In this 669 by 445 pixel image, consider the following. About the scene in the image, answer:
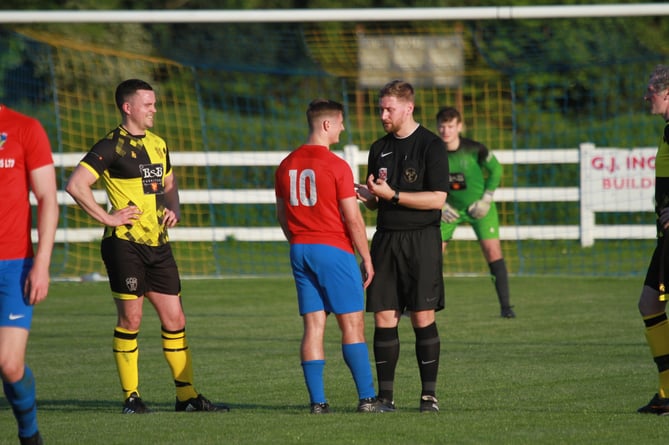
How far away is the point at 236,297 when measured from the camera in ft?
46.8

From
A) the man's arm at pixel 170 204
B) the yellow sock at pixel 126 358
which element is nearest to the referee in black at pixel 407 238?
→ the man's arm at pixel 170 204

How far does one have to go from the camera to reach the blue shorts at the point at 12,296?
212 inches

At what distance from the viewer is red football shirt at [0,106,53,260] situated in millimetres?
5430

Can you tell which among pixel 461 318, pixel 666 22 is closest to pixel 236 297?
pixel 461 318

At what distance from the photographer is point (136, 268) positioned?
7.17 meters

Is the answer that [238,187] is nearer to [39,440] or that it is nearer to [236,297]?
[236,297]

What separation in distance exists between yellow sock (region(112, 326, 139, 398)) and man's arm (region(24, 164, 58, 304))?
1.93 metres

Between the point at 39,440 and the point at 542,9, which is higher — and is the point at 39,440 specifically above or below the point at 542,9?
below

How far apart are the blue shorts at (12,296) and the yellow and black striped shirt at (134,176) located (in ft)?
5.59

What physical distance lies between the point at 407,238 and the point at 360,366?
82cm

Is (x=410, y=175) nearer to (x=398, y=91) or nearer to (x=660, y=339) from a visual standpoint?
(x=398, y=91)

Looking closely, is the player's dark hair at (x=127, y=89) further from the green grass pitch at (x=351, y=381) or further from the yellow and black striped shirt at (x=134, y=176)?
the green grass pitch at (x=351, y=381)

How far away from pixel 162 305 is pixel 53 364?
2.51m

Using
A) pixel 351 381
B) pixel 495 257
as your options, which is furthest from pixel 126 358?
pixel 495 257
